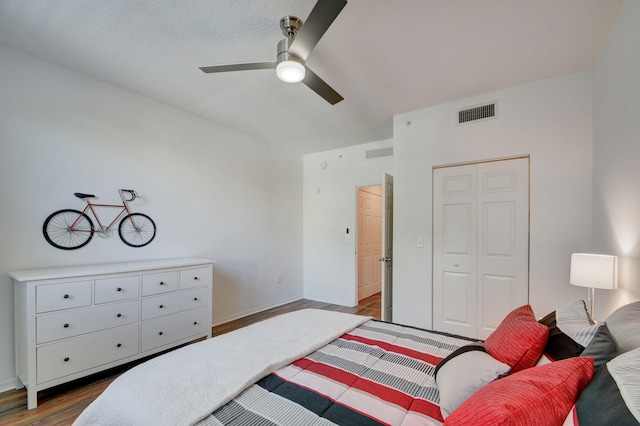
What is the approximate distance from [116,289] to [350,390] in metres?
2.22

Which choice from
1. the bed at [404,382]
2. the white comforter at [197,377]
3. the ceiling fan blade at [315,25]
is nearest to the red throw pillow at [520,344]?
the bed at [404,382]

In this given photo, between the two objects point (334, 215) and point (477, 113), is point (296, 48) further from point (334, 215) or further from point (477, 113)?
point (334, 215)

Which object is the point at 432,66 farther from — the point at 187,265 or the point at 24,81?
the point at 24,81

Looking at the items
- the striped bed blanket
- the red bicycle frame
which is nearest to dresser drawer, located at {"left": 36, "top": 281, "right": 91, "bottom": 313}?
the red bicycle frame

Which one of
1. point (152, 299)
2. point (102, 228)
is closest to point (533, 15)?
point (152, 299)

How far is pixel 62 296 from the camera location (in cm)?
214

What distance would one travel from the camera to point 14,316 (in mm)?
2264

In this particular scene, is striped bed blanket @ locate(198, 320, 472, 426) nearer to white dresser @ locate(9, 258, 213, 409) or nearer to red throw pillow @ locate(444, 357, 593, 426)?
red throw pillow @ locate(444, 357, 593, 426)

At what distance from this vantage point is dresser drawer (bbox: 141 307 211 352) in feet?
8.57

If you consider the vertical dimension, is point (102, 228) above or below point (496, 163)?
below

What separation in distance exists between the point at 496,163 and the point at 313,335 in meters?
2.52

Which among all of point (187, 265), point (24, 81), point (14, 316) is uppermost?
point (24, 81)


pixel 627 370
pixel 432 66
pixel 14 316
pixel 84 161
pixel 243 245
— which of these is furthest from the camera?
pixel 243 245

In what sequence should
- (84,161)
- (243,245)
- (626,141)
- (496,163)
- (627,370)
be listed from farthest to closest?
1. (243,245)
2. (496,163)
3. (84,161)
4. (626,141)
5. (627,370)
